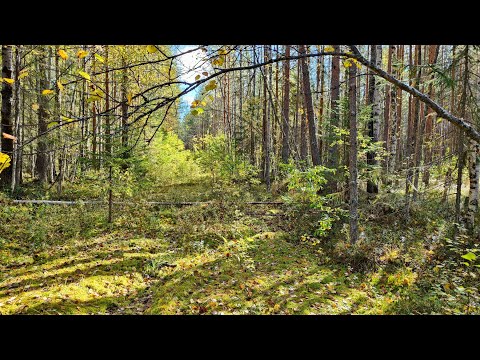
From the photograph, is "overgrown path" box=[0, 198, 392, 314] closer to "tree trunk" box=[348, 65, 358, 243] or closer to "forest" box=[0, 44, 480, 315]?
"forest" box=[0, 44, 480, 315]

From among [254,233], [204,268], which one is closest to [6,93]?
[204,268]

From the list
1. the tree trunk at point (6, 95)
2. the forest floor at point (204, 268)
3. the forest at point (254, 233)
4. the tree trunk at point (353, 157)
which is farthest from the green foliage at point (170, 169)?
the tree trunk at point (353, 157)

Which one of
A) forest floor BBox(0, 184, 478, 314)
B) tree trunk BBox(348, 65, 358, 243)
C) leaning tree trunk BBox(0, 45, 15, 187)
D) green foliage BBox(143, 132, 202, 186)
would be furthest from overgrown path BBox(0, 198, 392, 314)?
green foliage BBox(143, 132, 202, 186)

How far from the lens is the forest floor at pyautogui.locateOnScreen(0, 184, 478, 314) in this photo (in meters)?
4.81

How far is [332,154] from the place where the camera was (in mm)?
10805

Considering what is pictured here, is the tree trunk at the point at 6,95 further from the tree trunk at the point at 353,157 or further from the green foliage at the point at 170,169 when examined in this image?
the tree trunk at the point at 353,157

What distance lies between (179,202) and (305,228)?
5.61 metres

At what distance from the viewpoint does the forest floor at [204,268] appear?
15.8ft

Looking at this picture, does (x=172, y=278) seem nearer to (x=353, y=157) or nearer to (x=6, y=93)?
(x=353, y=157)
